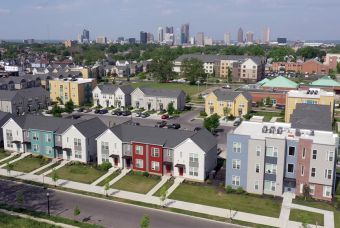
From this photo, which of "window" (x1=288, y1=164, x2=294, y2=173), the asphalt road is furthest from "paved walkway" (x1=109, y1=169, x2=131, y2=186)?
"window" (x1=288, y1=164, x2=294, y2=173)

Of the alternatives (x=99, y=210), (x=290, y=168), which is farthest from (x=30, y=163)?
(x=290, y=168)

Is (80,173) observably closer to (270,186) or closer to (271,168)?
(270,186)

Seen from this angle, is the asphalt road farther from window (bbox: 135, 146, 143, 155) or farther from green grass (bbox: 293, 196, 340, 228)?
window (bbox: 135, 146, 143, 155)

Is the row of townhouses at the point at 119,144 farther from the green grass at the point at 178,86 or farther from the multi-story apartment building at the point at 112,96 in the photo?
the green grass at the point at 178,86

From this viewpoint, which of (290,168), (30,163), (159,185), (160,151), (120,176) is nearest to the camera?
(290,168)

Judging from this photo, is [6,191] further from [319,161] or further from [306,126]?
[306,126]

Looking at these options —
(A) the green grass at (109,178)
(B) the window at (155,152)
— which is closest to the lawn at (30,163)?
(A) the green grass at (109,178)

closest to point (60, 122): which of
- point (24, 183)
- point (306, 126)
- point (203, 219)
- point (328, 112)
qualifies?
point (24, 183)
